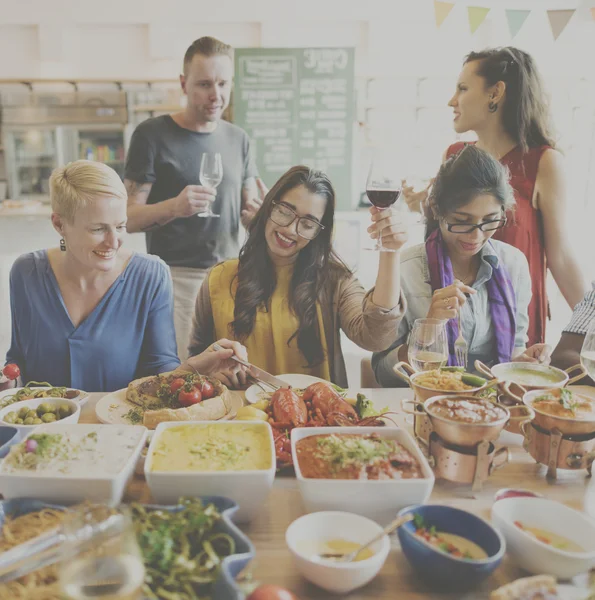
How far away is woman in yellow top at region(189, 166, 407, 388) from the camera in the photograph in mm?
2279

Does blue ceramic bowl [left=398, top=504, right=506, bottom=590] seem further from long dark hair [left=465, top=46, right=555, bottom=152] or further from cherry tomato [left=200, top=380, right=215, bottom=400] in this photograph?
long dark hair [left=465, top=46, right=555, bottom=152]

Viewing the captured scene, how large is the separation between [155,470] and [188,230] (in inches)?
95.1

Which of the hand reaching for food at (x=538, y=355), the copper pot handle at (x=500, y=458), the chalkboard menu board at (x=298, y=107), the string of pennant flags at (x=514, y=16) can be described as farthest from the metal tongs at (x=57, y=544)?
the chalkboard menu board at (x=298, y=107)

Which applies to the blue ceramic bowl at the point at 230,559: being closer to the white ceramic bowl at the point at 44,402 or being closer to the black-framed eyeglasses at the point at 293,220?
the white ceramic bowl at the point at 44,402

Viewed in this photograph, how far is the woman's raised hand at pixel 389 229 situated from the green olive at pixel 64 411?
3.62 feet

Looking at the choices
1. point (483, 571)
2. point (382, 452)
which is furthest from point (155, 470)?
point (483, 571)

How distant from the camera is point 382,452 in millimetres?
1206

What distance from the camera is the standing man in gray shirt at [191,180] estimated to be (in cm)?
307

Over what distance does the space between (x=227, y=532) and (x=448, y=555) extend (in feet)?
1.24

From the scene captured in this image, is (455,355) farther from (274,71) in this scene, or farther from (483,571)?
(274,71)

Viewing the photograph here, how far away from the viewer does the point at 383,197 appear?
1.96 meters

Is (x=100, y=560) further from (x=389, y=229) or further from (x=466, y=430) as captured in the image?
(x=389, y=229)

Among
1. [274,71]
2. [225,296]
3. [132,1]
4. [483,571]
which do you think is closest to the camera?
[483,571]

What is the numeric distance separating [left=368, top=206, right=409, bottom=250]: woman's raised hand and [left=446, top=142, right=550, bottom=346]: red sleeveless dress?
37.3 inches
